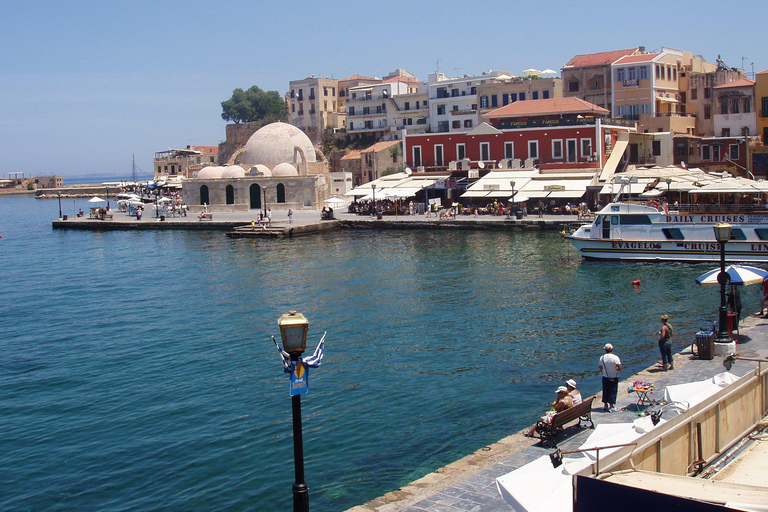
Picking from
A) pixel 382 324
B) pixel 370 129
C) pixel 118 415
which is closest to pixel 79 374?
pixel 118 415

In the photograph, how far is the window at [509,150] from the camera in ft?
158

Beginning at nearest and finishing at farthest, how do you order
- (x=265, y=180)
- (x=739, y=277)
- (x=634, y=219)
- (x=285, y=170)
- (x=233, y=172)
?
(x=739, y=277) → (x=634, y=219) → (x=265, y=180) → (x=285, y=170) → (x=233, y=172)

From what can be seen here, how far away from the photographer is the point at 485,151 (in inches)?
1939

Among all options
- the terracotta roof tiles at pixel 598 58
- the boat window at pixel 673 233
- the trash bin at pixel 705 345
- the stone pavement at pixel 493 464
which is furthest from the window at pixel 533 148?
the stone pavement at pixel 493 464

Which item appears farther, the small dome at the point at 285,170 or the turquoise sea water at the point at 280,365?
the small dome at the point at 285,170

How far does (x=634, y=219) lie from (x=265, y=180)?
34.1m

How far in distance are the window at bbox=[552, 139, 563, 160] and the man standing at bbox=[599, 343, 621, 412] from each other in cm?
3637

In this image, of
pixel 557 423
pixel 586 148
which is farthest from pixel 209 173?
pixel 557 423

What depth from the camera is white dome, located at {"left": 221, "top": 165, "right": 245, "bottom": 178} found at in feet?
189

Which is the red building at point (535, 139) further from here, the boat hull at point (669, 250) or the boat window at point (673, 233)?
the boat window at point (673, 233)

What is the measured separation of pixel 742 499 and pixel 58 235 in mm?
52845

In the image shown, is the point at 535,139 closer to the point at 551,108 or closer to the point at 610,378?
the point at 551,108

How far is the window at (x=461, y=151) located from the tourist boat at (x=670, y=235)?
68.6ft

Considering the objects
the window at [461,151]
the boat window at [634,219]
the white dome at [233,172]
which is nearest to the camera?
the boat window at [634,219]
